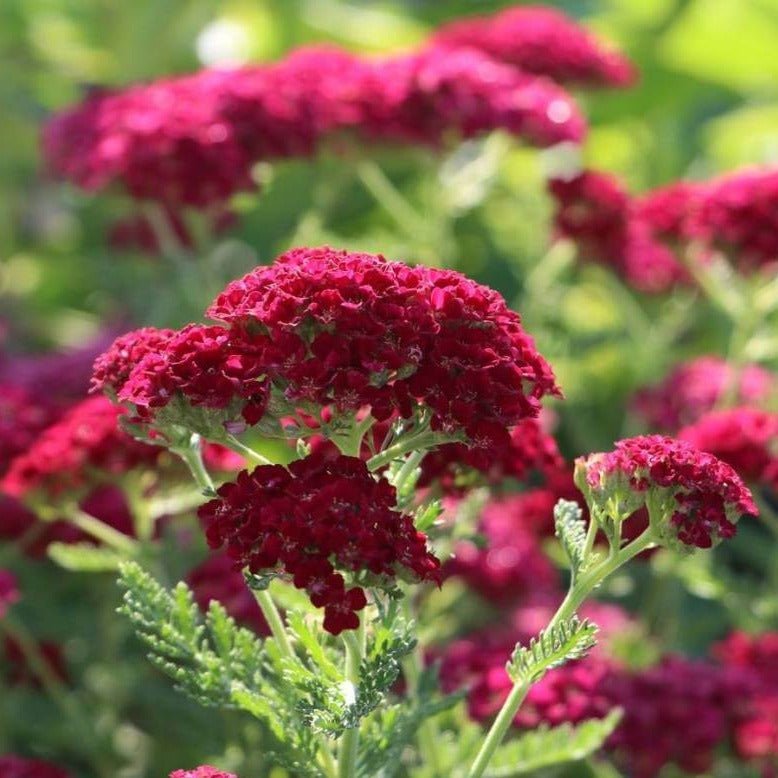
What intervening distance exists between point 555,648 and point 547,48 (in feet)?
7.53

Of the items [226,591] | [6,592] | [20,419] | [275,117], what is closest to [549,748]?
[226,591]

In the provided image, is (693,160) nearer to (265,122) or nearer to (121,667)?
(265,122)

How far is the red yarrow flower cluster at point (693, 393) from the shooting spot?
310cm

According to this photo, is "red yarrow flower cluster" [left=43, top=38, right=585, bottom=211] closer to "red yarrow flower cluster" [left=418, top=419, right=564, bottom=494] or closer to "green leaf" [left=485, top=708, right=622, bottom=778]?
"red yarrow flower cluster" [left=418, top=419, right=564, bottom=494]

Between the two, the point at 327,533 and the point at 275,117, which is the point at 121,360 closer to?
the point at 327,533

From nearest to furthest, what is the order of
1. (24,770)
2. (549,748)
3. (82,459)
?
1. (549,748)
2. (24,770)
3. (82,459)

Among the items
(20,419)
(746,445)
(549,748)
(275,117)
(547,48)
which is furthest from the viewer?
(547,48)

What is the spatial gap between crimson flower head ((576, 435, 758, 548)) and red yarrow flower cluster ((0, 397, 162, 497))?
878 millimetres

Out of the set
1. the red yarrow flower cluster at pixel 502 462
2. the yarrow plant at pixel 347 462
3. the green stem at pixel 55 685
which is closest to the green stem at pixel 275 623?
the yarrow plant at pixel 347 462

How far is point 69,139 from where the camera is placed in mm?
3230

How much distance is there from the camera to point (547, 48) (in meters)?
3.60

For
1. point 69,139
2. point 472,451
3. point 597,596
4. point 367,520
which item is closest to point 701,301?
point 597,596

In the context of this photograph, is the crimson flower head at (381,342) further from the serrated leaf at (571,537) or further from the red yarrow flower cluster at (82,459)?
the red yarrow flower cluster at (82,459)

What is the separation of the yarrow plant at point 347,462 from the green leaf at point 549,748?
31cm
